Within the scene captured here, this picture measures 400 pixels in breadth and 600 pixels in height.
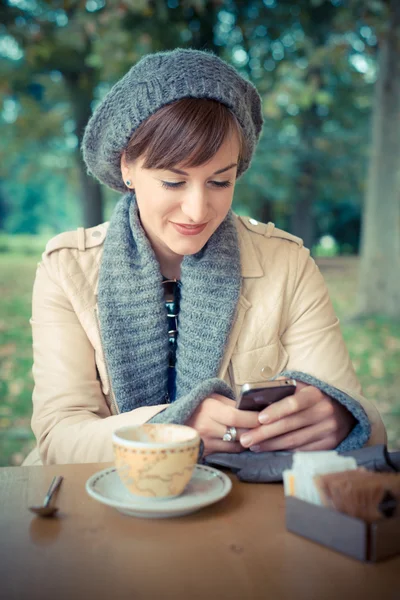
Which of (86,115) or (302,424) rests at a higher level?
(86,115)

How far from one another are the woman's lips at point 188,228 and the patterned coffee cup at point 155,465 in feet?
2.33

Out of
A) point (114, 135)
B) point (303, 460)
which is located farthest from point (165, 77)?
point (303, 460)

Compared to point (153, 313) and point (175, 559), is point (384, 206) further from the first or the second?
point (175, 559)

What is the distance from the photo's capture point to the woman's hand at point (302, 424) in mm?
1189

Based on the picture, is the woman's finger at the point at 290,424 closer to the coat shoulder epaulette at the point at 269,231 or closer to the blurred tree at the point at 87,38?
the coat shoulder epaulette at the point at 269,231

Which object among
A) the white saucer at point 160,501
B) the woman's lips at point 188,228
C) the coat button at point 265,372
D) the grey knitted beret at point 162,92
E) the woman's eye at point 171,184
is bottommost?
the white saucer at point 160,501

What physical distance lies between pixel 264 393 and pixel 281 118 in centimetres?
491

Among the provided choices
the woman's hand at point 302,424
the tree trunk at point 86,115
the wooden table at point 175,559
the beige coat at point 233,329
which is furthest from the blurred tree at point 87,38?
the wooden table at point 175,559

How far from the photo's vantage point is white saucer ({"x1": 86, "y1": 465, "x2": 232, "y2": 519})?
0.89 m

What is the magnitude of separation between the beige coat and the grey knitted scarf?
1.6 inches

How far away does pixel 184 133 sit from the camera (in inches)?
A: 57.5

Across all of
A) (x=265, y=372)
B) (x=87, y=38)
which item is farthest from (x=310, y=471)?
(x=87, y=38)

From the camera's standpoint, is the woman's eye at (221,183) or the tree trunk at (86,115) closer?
the woman's eye at (221,183)

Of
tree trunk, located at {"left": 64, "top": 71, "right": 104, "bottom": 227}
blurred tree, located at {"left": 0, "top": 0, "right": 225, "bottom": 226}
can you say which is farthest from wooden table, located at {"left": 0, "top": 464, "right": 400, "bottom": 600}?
tree trunk, located at {"left": 64, "top": 71, "right": 104, "bottom": 227}
